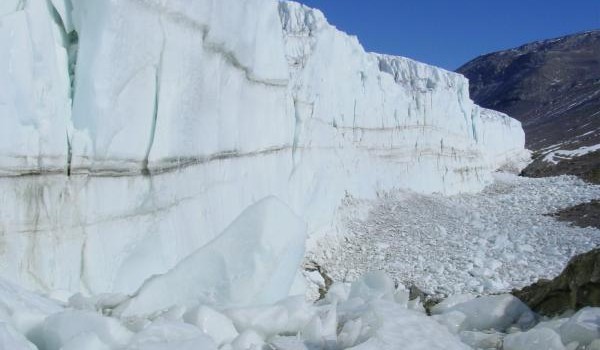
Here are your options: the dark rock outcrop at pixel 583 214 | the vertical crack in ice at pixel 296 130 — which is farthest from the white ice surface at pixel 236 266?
the dark rock outcrop at pixel 583 214

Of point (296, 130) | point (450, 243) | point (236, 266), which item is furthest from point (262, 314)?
point (450, 243)

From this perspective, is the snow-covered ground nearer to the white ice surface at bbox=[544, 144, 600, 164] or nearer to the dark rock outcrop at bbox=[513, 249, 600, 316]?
the dark rock outcrop at bbox=[513, 249, 600, 316]

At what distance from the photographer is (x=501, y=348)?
11.3ft

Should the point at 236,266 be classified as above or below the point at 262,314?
above

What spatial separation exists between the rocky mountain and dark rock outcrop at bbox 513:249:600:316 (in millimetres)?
27547

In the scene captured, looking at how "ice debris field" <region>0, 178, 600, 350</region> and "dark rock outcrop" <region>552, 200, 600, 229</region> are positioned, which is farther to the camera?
"dark rock outcrop" <region>552, 200, 600, 229</region>

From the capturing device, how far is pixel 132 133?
573cm

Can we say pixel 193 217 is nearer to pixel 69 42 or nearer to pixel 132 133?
pixel 132 133

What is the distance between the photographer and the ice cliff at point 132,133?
482 cm

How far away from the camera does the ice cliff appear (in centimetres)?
482

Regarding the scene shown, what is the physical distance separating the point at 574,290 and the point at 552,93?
93.1 meters

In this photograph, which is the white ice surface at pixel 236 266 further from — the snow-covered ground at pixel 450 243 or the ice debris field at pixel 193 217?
the snow-covered ground at pixel 450 243

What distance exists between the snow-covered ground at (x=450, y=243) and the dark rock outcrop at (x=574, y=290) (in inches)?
181

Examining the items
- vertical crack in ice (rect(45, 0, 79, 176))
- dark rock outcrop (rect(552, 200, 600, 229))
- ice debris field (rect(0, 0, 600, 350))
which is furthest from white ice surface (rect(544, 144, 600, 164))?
vertical crack in ice (rect(45, 0, 79, 176))
